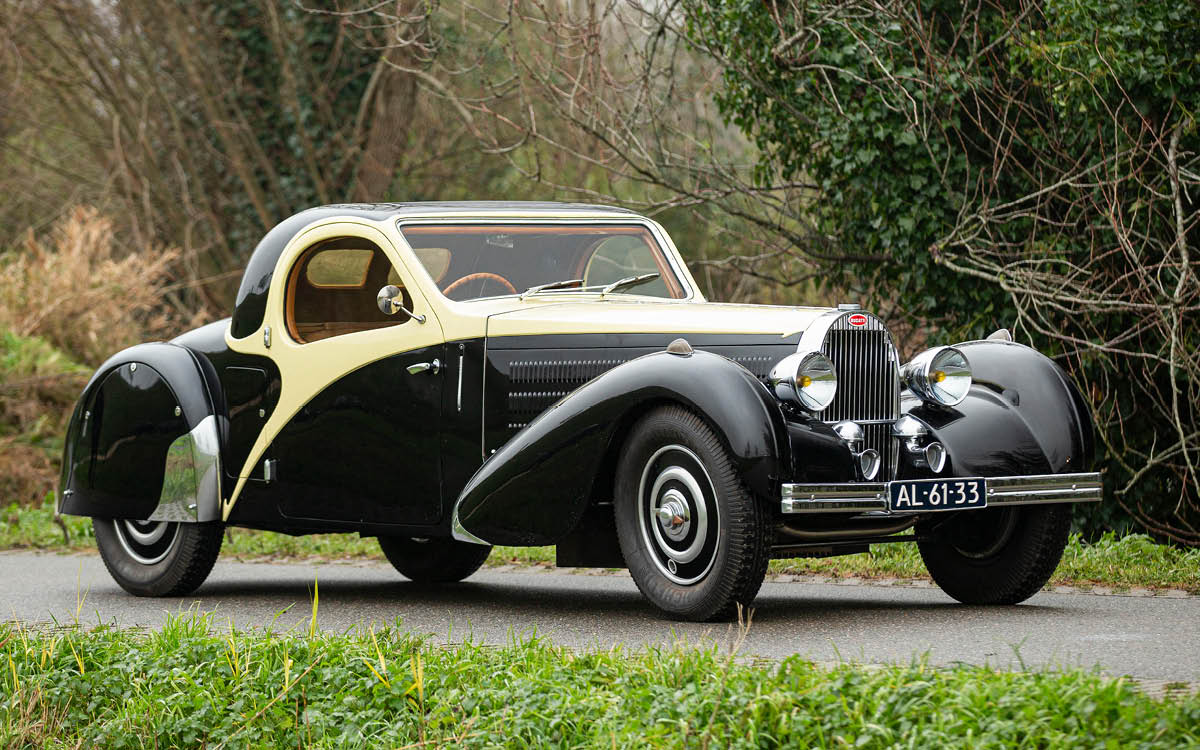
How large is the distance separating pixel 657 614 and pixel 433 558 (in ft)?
7.67

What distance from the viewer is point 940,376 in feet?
21.4

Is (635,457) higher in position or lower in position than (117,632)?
higher

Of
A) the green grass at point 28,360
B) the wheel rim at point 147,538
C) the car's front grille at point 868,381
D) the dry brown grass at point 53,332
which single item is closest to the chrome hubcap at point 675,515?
the car's front grille at point 868,381

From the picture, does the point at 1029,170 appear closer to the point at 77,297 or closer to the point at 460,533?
the point at 460,533

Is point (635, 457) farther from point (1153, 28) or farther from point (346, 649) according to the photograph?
point (1153, 28)

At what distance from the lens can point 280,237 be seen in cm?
776

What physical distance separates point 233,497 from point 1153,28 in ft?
19.3

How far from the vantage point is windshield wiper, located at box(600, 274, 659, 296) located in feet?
24.0

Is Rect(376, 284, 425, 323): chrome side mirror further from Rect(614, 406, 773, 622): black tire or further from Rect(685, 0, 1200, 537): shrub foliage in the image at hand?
Rect(685, 0, 1200, 537): shrub foliage

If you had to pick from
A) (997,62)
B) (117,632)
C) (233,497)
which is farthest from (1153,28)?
(117,632)

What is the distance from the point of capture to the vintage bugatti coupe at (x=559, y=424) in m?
5.84

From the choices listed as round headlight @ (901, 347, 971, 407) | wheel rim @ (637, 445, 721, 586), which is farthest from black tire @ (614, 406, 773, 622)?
round headlight @ (901, 347, 971, 407)

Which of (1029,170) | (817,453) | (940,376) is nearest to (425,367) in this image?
(817,453)

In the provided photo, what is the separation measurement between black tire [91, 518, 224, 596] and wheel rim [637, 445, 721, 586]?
2.74 meters
